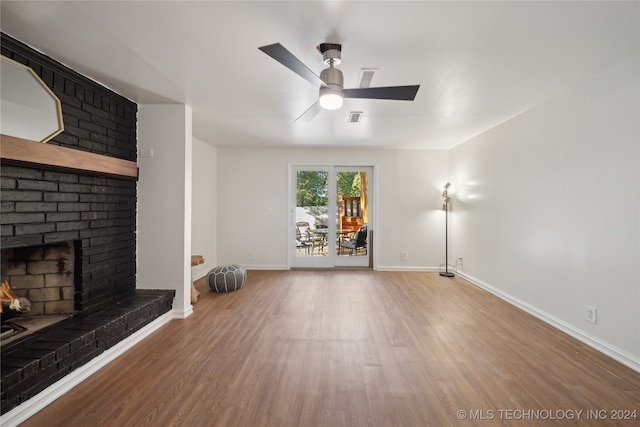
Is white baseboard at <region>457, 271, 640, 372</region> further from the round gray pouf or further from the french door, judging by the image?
the round gray pouf

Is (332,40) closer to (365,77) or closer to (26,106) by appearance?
(365,77)

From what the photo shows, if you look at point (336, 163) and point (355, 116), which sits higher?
point (355, 116)

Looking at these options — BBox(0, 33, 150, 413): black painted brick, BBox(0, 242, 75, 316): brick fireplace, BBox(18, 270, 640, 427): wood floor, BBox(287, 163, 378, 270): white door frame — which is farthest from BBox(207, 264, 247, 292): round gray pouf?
BBox(0, 242, 75, 316): brick fireplace

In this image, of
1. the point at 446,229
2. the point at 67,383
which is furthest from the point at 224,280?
the point at 446,229

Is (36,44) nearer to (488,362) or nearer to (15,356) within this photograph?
(15,356)

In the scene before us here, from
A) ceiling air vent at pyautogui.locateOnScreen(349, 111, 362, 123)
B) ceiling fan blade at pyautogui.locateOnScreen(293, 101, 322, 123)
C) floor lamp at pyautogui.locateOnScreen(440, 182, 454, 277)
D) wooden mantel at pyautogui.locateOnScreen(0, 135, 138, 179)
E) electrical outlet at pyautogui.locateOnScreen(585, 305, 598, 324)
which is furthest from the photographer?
floor lamp at pyautogui.locateOnScreen(440, 182, 454, 277)

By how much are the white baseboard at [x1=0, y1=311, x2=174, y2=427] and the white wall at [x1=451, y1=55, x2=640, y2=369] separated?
12.9ft

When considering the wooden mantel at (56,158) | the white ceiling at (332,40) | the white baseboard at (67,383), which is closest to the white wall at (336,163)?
the white ceiling at (332,40)

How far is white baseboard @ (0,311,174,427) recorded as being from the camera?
1629mm

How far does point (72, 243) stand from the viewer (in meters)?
2.48

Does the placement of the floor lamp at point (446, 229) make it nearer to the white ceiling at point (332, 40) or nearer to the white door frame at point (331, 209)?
the white door frame at point (331, 209)

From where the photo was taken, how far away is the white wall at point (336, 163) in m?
5.65

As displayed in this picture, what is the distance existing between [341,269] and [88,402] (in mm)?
4307

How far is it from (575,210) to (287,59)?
287 centimetres
